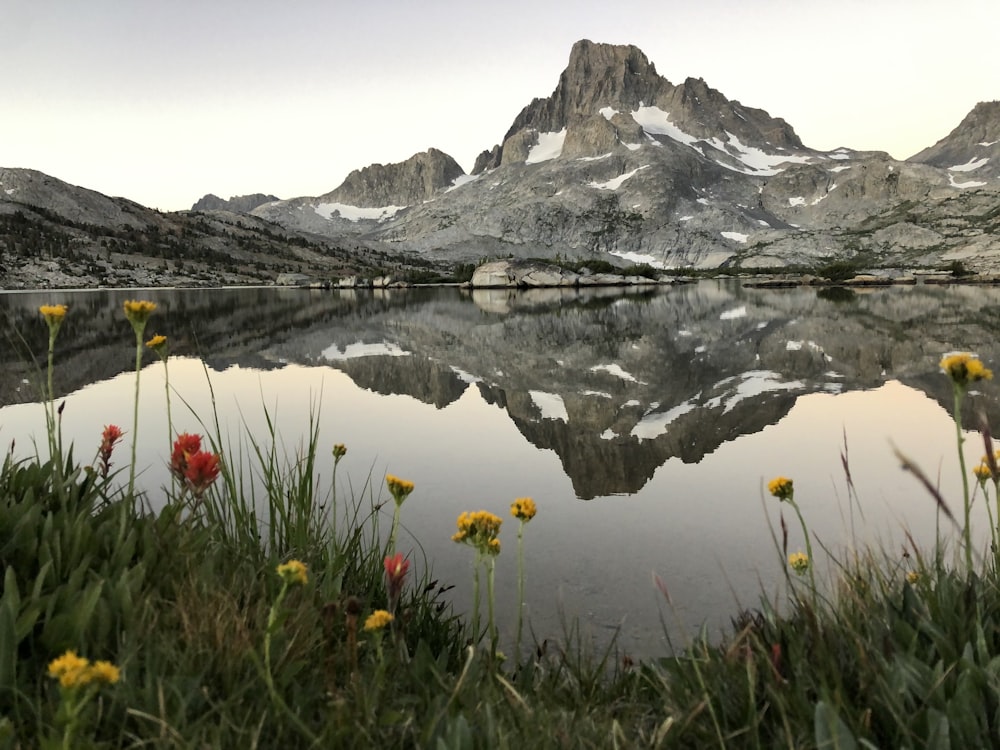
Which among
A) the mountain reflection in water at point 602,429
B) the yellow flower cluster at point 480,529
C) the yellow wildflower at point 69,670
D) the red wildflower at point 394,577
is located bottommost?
the mountain reflection in water at point 602,429

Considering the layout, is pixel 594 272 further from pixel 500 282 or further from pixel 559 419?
pixel 559 419

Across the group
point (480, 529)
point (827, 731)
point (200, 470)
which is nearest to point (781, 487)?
point (827, 731)

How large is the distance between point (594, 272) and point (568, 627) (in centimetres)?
9323

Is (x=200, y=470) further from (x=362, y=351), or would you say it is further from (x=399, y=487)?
(x=362, y=351)

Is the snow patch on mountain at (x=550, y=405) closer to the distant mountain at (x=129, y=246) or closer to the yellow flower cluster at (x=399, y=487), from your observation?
the yellow flower cluster at (x=399, y=487)

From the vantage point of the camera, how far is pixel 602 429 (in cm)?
891

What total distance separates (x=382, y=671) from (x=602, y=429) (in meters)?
7.01

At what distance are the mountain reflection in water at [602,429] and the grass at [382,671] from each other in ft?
1.68

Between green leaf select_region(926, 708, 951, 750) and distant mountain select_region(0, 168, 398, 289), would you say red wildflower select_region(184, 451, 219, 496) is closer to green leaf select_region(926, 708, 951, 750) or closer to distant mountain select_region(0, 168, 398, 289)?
green leaf select_region(926, 708, 951, 750)

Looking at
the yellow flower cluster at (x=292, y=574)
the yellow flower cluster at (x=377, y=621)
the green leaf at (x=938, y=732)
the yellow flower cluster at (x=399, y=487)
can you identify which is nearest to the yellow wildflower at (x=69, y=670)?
the yellow flower cluster at (x=292, y=574)

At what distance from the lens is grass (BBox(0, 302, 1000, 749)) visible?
198 centimetres

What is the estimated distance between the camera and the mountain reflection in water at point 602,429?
4.75 m

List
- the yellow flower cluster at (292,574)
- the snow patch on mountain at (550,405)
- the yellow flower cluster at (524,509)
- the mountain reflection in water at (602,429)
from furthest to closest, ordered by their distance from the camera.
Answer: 1. the snow patch on mountain at (550,405)
2. the mountain reflection in water at (602,429)
3. the yellow flower cluster at (524,509)
4. the yellow flower cluster at (292,574)

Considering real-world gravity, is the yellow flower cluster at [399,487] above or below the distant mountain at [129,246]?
below
